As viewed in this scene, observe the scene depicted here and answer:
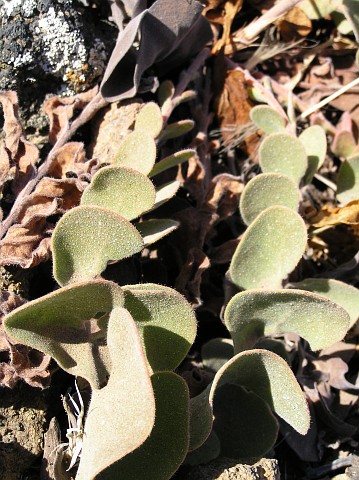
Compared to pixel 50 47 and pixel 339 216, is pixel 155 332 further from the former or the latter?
pixel 50 47

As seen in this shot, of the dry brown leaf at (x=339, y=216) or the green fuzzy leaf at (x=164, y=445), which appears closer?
the green fuzzy leaf at (x=164, y=445)

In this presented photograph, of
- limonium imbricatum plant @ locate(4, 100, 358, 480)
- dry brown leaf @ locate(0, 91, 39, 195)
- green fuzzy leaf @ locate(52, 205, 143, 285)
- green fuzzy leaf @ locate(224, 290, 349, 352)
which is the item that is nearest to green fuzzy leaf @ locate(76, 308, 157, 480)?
limonium imbricatum plant @ locate(4, 100, 358, 480)

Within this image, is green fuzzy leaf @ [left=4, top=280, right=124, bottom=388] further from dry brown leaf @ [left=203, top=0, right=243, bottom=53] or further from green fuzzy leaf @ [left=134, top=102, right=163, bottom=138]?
dry brown leaf @ [left=203, top=0, right=243, bottom=53]

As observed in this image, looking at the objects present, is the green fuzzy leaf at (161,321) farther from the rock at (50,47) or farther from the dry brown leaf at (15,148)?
the rock at (50,47)

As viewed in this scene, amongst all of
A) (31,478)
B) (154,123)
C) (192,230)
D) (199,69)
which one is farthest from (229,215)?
(31,478)

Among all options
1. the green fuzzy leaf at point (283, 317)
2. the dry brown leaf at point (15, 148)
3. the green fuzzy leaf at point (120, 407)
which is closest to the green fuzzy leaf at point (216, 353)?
the green fuzzy leaf at point (283, 317)
